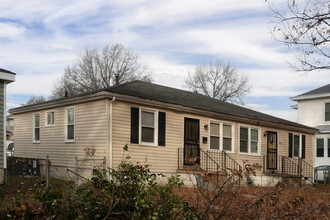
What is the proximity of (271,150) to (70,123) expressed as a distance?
34.3 ft

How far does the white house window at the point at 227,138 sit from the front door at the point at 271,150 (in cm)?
287

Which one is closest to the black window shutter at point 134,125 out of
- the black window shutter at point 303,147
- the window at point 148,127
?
the window at point 148,127

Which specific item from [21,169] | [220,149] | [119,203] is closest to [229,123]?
[220,149]

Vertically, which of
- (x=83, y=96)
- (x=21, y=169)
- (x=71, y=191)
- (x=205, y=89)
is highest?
(x=205, y=89)

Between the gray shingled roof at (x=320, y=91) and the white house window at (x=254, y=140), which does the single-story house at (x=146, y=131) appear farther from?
the gray shingled roof at (x=320, y=91)

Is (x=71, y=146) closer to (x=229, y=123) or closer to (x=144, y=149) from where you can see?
(x=144, y=149)

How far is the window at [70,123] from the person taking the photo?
15179 mm

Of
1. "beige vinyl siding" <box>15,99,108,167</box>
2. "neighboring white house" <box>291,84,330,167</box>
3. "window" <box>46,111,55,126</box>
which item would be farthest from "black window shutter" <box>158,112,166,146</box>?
"neighboring white house" <box>291,84,330,167</box>

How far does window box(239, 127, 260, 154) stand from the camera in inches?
728

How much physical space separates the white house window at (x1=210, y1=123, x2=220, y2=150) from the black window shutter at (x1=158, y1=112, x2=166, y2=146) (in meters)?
2.93

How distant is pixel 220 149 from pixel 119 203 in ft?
42.4

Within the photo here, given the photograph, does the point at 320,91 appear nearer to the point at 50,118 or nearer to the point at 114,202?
the point at 50,118

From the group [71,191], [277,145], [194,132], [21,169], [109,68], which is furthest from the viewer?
[109,68]

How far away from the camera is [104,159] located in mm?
12828
